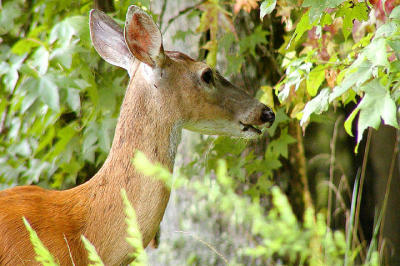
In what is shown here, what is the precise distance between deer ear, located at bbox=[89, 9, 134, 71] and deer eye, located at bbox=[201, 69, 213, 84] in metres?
0.46

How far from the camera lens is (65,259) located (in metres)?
2.76

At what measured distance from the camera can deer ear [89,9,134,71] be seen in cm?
356

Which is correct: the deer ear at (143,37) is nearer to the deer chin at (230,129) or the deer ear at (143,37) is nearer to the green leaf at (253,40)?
the deer chin at (230,129)

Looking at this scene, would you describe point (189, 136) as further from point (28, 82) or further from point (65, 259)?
point (65, 259)

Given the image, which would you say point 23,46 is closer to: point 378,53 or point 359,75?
point 359,75

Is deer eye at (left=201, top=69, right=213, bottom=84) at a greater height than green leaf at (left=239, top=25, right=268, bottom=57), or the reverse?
green leaf at (left=239, top=25, right=268, bottom=57)

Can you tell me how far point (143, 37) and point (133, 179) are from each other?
70 centimetres

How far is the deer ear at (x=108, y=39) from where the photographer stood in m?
3.56

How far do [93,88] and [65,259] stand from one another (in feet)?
6.38

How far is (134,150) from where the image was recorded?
3.04 meters

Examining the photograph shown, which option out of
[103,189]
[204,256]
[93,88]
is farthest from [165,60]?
[204,256]

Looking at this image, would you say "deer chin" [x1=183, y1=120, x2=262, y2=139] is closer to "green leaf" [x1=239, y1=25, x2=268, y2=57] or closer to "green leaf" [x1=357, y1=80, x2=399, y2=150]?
"green leaf" [x1=357, y1=80, x2=399, y2=150]

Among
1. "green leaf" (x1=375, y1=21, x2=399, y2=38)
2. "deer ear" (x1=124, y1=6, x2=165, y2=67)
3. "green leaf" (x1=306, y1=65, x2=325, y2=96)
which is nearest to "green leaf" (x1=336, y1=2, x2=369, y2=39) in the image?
"green leaf" (x1=306, y1=65, x2=325, y2=96)

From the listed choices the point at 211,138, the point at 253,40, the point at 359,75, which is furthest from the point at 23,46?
the point at 359,75
